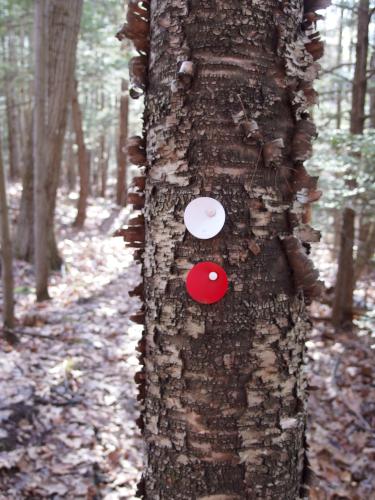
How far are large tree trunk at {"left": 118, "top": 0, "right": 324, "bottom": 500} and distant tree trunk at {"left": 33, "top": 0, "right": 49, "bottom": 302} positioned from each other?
16.0 feet

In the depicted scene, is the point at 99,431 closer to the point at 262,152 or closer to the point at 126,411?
the point at 126,411

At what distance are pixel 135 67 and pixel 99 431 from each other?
122 inches

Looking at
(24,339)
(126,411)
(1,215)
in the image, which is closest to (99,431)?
(126,411)

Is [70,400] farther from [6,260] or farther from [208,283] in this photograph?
[208,283]

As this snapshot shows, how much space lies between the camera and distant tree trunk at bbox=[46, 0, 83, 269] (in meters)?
6.41

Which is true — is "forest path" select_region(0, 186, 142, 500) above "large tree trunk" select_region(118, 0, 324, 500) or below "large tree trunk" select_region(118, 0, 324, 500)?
below

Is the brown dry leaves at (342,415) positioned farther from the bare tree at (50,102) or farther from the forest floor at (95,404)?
the bare tree at (50,102)

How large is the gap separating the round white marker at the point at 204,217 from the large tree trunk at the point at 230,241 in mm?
21

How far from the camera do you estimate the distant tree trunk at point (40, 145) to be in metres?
5.32

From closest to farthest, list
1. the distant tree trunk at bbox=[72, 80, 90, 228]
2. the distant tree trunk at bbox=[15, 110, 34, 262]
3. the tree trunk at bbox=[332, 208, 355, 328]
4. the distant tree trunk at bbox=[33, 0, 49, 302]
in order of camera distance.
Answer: the distant tree trunk at bbox=[33, 0, 49, 302], the tree trunk at bbox=[332, 208, 355, 328], the distant tree trunk at bbox=[15, 110, 34, 262], the distant tree trunk at bbox=[72, 80, 90, 228]

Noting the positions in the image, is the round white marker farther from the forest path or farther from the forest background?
the forest path

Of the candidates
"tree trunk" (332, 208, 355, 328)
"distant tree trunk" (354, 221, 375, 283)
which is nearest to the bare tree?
"tree trunk" (332, 208, 355, 328)

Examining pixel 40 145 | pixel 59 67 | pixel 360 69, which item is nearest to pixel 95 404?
pixel 40 145

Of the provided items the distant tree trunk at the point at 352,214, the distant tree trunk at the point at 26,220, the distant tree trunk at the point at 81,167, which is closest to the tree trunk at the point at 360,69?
the distant tree trunk at the point at 352,214
